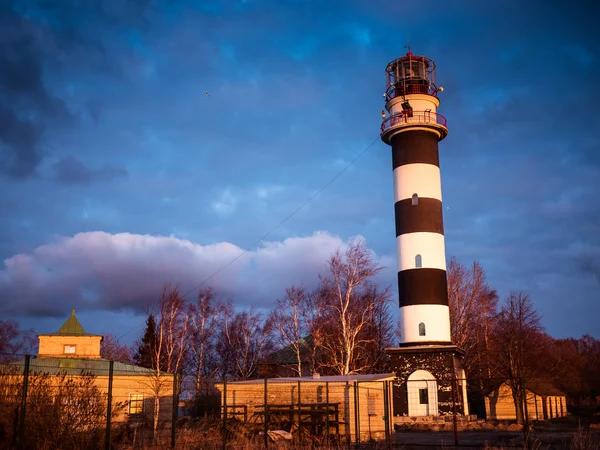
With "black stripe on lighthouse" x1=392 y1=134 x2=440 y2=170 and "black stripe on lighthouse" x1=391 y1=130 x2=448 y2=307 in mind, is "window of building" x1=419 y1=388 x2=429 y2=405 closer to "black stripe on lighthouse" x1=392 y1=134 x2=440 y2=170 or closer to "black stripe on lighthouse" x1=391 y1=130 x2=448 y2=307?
"black stripe on lighthouse" x1=391 y1=130 x2=448 y2=307

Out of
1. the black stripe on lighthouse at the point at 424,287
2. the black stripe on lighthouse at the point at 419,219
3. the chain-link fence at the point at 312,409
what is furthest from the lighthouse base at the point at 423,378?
the chain-link fence at the point at 312,409

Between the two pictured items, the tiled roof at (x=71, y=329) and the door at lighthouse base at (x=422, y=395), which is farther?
the tiled roof at (x=71, y=329)

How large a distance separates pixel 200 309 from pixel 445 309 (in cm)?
2552

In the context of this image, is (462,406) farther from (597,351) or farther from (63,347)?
(597,351)

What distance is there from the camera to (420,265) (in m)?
33.3

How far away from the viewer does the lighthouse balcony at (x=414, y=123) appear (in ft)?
116

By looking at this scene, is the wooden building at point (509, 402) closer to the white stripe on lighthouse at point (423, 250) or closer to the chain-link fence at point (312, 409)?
the white stripe on lighthouse at point (423, 250)

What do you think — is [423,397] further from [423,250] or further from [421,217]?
[421,217]

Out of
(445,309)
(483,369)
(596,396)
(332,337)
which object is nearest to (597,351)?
(596,396)

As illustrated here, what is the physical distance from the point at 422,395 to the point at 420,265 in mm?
6916

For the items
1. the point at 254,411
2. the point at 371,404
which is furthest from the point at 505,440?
the point at 254,411

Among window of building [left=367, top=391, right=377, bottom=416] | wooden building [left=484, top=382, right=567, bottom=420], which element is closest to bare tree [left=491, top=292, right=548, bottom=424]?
wooden building [left=484, top=382, right=567, bottom=420]

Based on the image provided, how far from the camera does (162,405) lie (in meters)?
36.1

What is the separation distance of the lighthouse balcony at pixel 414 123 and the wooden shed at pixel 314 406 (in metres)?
15.0
